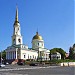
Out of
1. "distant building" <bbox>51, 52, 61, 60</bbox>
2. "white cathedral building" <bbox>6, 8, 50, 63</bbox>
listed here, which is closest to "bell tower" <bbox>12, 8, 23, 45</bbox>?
"white cathedral building" <bbox>6, 8, 50, 63</bbox>

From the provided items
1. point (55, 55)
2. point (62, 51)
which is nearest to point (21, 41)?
point (55, 55)

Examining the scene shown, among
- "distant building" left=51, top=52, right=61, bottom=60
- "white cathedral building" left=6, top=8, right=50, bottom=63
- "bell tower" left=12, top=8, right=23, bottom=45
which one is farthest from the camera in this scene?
"distant building" left=51, top=52, right=61, bottom=60

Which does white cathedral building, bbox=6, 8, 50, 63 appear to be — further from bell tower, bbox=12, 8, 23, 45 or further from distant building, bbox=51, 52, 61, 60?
distant building, bbox=51, 52, 61, 60

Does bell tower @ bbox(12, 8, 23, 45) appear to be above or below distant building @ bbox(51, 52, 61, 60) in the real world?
above

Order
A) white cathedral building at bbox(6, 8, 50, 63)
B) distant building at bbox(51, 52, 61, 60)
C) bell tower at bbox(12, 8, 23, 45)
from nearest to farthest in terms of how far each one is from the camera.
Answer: white cathedral building at bbox(6, 8, 50, 63) → bell tower at bbox(12, 8, 23, 45) → distant building at bbox(51, 52, 61, 60)

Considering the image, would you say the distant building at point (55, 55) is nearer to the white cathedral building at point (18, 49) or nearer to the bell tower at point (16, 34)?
the white cathedral building at point (18, 49)

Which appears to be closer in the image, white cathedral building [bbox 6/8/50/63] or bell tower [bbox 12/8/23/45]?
white cathedral building [bbox 6/8/50/63]

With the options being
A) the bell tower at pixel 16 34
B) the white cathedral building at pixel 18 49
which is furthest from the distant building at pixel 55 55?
the bell tower at pixel 16 34

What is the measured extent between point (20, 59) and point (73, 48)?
40.0m

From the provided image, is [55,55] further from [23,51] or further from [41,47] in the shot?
[23,51]

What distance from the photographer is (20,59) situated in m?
101

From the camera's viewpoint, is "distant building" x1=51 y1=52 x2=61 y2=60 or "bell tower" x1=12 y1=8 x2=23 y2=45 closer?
"bell tower" x1=12 y1=8 x2=23 y2=45

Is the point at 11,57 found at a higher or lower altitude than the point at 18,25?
lower

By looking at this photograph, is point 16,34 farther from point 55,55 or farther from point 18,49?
point 55,55
